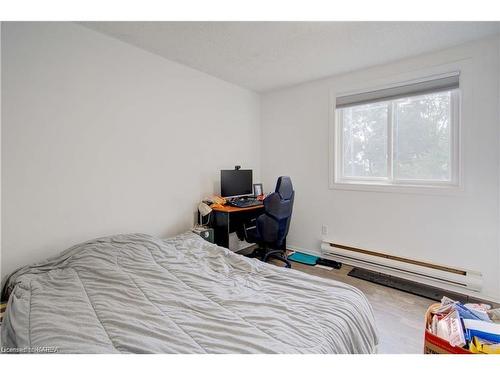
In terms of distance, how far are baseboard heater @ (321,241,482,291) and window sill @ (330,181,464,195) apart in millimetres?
724

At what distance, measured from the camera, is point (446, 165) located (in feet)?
7.83

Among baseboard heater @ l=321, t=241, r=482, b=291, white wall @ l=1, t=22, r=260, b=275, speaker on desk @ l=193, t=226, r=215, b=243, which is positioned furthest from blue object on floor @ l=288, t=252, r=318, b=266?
white wall @ l=1, t=22, r=260, b=275

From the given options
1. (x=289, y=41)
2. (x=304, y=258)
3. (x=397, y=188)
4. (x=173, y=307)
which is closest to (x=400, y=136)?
(x=397, y=188)

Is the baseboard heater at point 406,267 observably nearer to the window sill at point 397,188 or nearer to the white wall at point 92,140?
the window sill at point 397,188

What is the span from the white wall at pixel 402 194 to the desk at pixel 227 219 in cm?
87

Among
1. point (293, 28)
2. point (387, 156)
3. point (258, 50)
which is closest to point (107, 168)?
point (258, 50)

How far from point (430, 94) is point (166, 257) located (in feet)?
9.64

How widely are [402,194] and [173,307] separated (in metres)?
2.55

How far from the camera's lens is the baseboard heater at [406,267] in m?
2.19

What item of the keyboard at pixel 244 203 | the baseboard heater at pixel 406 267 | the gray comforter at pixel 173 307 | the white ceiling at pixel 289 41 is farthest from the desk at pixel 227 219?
the white ceiling at pixel 289 41

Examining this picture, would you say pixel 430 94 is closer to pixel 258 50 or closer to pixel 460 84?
pixel 460 84

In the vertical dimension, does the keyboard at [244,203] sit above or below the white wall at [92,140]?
below

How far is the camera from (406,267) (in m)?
2.47

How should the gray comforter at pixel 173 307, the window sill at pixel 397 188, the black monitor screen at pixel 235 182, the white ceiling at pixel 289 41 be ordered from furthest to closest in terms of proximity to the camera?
the black monitor screen at pixel 235 182 < the window sill at pixel 397 188 < the white ceiling at pixel 289 41 < the gray comforter at pixel 173 307
